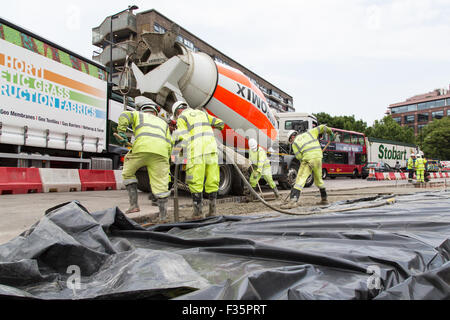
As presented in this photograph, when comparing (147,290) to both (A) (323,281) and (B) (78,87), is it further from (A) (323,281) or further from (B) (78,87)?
(B) (78,87)

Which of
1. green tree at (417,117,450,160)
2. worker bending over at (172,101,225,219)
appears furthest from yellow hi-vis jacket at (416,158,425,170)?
green tree at (417,117,450,160)

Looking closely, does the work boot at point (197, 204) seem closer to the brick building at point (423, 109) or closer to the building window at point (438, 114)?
the brick building at point (423, 109)

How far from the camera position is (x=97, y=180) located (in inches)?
307

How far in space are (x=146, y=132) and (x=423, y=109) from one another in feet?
310

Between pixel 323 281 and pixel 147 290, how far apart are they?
789 mm

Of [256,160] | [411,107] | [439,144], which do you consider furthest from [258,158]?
[411,107]

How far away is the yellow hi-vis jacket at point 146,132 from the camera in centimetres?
389

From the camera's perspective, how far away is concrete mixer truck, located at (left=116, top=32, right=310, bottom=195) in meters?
5.66

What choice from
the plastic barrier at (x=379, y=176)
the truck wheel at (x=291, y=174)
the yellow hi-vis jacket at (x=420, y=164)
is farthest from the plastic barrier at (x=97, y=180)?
the plastic barrier at (x=379, y=176)

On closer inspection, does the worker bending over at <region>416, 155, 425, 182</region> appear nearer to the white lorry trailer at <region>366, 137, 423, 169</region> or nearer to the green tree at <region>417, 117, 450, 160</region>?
the white lorry trailer at <region>366, 137, 423, 169</region>

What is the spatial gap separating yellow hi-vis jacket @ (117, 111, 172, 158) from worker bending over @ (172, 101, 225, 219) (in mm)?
227

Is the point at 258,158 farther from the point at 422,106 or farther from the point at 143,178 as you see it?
the point at 422,106

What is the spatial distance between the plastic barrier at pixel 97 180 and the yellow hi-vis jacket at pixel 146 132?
4.07 m
